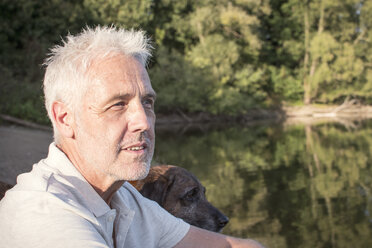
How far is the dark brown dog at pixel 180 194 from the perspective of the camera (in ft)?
11.8

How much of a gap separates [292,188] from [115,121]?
25.6ft

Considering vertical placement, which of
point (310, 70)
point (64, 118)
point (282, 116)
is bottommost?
point (282, 116)

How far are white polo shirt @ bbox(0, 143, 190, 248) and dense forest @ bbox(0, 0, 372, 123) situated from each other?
82.3 ft

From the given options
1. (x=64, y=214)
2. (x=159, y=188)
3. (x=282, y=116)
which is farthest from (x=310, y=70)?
(x=64, y=214)

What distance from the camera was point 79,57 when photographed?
167cm

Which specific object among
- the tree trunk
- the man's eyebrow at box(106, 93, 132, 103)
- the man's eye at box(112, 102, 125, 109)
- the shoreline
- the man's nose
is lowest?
the shoreline

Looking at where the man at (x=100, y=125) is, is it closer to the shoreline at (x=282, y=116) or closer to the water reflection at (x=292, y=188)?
the water reflection at (x=292, y=188)

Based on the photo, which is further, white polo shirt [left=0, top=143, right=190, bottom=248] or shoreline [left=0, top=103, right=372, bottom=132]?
shoreline [left=0, top=103, right=372, bottom=132]

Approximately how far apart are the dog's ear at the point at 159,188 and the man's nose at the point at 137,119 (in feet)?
6.30

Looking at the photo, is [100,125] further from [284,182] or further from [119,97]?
[284,182]

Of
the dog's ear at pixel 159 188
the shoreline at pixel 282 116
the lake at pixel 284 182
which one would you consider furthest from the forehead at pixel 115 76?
the shoreline at pixel 282 116

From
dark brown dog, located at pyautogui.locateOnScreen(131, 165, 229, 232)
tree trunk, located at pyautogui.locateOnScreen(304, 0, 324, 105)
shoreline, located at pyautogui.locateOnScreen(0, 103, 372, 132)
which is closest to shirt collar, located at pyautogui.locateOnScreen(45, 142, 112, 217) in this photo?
dark brown dog, located at pyautogui.locateOnScreen(131, 165, 229, 232)

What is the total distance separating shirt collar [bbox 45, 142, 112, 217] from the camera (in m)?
1.58

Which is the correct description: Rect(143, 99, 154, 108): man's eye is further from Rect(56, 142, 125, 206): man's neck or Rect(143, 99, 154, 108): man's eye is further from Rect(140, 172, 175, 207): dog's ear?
Rect(140, 172, 175, 207): dog's ear
